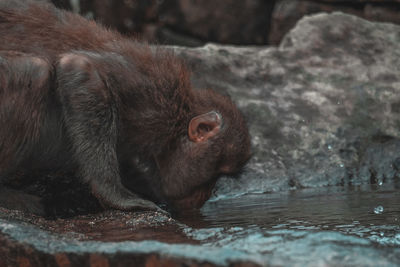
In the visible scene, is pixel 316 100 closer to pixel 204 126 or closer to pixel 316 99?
pixel 316 99

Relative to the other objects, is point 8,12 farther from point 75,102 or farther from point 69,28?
point 75,102

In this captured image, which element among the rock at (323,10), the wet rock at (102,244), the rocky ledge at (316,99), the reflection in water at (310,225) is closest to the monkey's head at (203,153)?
the reflection in water at (310,225)

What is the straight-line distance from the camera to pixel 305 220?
148 inches

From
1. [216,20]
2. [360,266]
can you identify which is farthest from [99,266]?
[216,20]

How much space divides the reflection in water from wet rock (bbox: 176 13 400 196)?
1.20 feet

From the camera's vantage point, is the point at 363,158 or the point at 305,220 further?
the point at 363,158

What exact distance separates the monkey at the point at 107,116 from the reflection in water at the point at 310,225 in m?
0.38

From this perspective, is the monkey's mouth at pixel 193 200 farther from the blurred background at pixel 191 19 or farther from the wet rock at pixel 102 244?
the blurred background at pixel 191 19

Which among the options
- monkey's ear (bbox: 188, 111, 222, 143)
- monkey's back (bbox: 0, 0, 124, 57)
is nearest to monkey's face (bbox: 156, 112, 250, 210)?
monkey's ear (bbox: 188, 111, 222, 143)

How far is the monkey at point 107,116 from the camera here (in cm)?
410

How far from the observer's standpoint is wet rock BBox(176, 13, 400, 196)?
5738 mm

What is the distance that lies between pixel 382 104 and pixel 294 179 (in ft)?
4.04

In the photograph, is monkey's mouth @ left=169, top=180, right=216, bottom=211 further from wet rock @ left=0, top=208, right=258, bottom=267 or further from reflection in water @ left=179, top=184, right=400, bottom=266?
wet rock @ left=0, top=208, right=258, bottom=267

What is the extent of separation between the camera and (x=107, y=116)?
4.17 m
